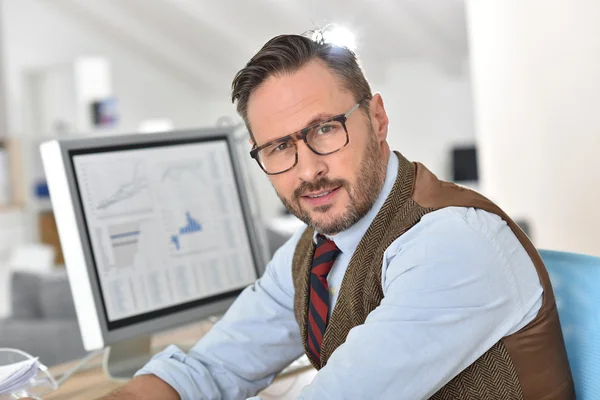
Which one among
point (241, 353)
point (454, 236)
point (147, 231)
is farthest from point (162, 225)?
point (454, 236)

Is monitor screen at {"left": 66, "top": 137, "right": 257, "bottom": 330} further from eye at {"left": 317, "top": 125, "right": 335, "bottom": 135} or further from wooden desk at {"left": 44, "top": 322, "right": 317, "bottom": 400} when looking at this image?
eye at {"left": 317, "top": 125, "right": 335, "bottom": 135}

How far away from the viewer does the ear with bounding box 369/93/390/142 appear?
1.15 metres

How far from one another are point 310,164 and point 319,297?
215mm

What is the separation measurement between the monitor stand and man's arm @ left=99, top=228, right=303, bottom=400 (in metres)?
0.23

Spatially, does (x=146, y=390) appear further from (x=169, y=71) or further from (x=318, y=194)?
(x=169, y=71)

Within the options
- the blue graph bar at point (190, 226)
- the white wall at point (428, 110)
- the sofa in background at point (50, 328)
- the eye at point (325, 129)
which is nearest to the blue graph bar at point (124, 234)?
the blue graph bar at point (190, 226)

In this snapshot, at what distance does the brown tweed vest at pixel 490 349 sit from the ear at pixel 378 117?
0.26 feet

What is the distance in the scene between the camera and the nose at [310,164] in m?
1.07

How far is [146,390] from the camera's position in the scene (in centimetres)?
121

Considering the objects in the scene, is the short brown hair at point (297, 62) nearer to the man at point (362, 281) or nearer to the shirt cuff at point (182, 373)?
the man at point (362, 281)

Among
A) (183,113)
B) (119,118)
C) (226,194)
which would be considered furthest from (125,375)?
(183,113)

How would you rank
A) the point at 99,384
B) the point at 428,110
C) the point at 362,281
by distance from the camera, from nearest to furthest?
the point at 362,281
the point at 99,384
the point at 428,110

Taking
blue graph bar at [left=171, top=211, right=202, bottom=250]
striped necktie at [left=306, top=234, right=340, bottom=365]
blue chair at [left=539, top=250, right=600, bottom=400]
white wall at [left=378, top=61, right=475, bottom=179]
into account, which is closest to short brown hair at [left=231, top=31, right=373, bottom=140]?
striped necktie at [left=306, top=234, right=340, bottom=365]

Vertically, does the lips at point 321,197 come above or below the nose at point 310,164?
below
